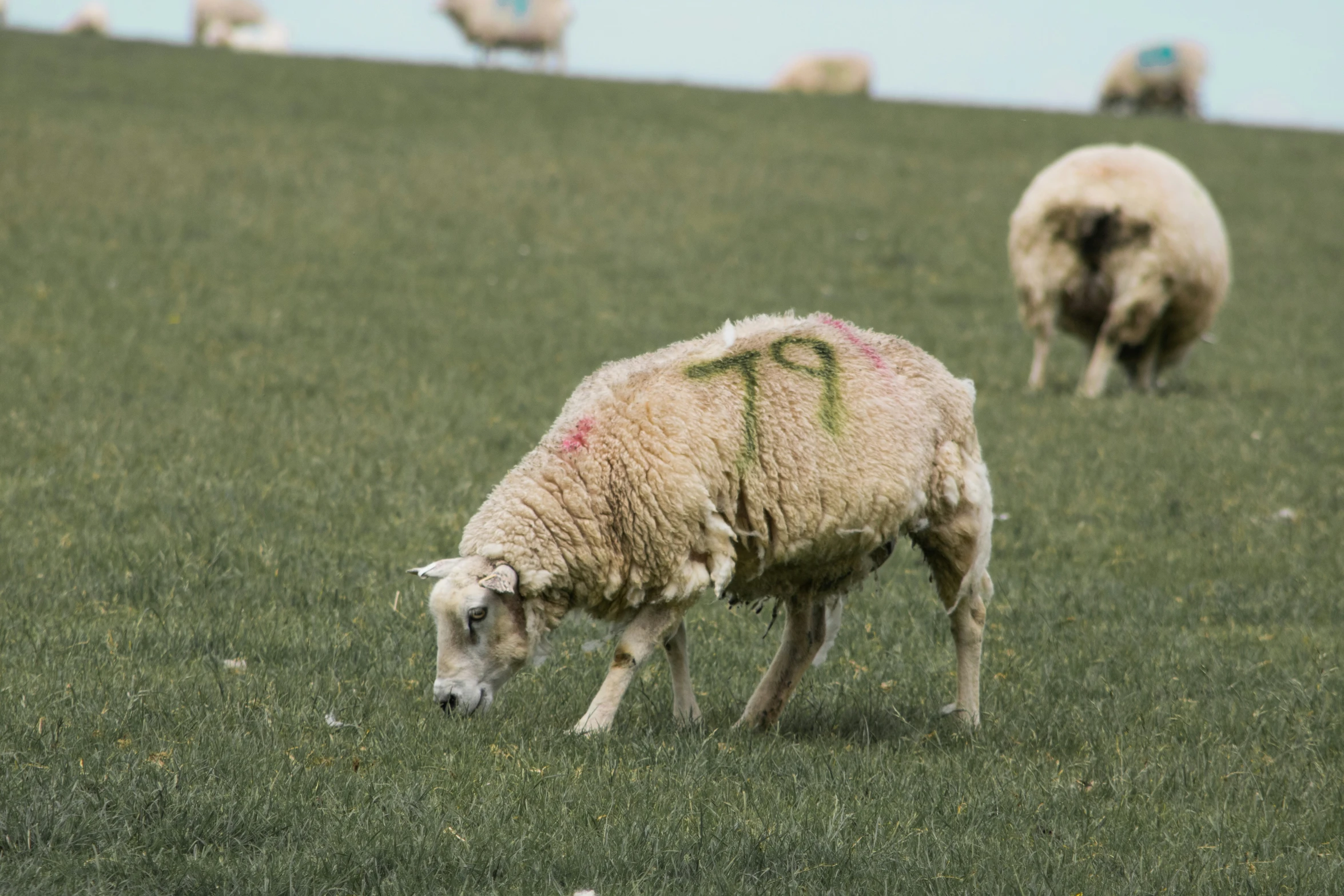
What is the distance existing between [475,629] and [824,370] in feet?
4.66

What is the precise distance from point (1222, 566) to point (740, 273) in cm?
912

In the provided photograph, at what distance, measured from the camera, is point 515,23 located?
3544 centimetres

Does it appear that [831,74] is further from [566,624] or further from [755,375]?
[755,375]

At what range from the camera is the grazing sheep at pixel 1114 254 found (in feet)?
36.0

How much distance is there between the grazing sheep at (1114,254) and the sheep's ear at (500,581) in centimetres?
797

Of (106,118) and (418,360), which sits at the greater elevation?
(106,118)

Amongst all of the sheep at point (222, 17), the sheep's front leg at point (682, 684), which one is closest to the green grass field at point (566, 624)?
the sheep's front leg at point (682, 684)

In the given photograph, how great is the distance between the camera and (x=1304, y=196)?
2177 cm

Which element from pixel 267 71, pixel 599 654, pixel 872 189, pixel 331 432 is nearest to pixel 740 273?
pixel 872 189

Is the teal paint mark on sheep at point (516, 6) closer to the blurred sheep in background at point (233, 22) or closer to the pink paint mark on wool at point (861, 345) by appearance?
the blurred sheep in background at point (233, 22)

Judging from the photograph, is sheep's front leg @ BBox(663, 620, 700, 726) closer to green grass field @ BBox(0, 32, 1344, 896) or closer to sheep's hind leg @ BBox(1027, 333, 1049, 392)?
green grass field @ BBox(0, 32, 1344, 896)

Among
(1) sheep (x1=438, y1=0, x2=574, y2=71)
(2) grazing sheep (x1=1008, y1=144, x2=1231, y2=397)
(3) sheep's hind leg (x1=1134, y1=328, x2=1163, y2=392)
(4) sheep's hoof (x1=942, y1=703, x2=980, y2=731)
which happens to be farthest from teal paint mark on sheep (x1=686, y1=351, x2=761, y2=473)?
(1) sheep (x1=438, y1=0, x2=574, y2=71)

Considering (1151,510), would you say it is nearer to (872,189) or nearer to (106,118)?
(872,189)

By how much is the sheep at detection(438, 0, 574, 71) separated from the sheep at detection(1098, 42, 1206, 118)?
1573 centimetres
